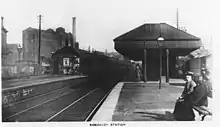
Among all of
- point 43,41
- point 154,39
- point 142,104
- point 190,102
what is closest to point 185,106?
point 190,102

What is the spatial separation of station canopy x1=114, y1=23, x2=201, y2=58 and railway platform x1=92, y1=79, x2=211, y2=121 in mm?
A: 602

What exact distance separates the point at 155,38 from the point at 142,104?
124 cm

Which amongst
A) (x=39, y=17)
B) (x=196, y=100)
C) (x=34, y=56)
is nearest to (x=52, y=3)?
(x=39, y=17)

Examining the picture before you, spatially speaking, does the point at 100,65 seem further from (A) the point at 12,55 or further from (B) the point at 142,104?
(A) the point at 12,55

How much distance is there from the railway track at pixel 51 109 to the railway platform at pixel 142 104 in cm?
25

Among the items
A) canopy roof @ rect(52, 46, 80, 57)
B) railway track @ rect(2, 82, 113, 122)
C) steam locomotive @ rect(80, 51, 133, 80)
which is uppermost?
canopy roof @ rect(52, 46, 80, 57)

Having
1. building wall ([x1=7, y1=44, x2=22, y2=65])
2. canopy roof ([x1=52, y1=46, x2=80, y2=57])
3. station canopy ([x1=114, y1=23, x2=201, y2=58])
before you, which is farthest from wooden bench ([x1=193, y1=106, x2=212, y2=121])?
building wall ([x1=7, y1=44, x2=22, y2=65])

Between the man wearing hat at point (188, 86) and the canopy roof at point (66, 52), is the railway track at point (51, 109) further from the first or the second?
the man wearing hat at point (188, 86)

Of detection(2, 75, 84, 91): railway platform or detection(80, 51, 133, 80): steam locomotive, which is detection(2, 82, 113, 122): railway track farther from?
detection(80, 51, 133, 80): steam locomotive

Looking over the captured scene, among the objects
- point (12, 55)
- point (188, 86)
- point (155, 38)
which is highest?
point (155, 38)

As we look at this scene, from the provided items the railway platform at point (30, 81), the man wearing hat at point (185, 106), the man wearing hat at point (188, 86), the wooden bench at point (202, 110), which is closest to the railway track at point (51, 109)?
the railway platform at point (30, 81)

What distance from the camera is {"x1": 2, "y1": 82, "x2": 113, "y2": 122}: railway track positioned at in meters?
3.61

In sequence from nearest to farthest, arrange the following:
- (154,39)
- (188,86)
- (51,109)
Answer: (188,86) → (51,109) → (154,39)

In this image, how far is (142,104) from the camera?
376 cm
